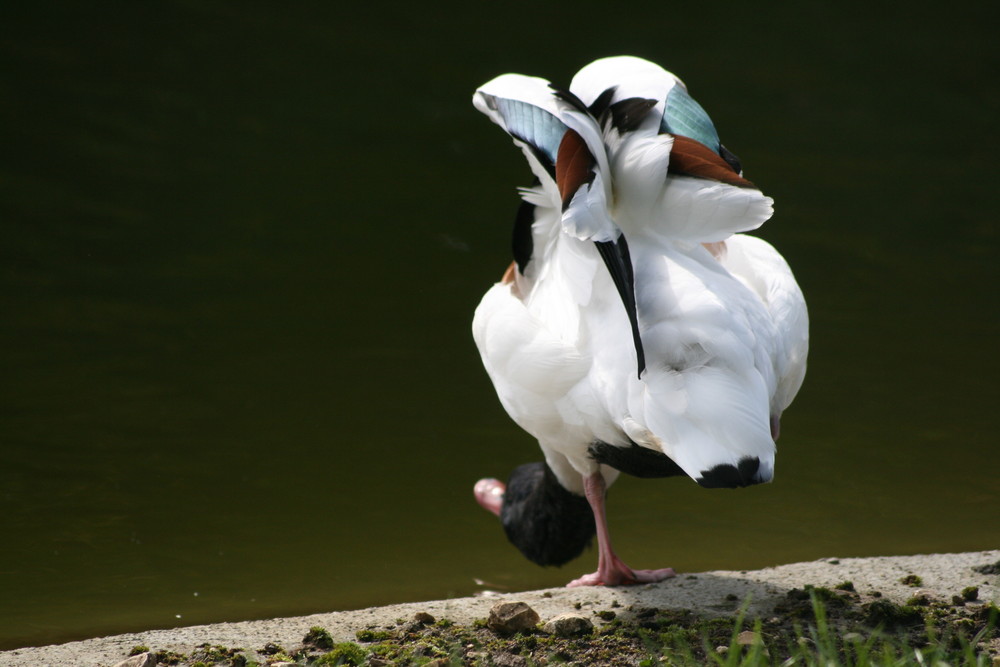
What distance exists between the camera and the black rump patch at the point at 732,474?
2.61 metres

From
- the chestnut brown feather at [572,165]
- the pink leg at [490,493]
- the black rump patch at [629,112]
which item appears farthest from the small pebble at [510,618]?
the pink leg at [490,493]

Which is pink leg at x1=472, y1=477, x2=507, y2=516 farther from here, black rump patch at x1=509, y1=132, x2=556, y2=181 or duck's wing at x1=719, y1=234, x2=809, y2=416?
black rump patch at x1=509, y1=132, x2=556, y2=181

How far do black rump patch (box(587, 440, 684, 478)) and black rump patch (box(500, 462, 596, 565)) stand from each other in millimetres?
1124

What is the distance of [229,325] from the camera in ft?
21.3

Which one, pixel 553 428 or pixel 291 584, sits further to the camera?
pixel 291 584

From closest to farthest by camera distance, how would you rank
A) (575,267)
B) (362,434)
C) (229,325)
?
1. (575,267)
2. (362,434)
3. (229,325)

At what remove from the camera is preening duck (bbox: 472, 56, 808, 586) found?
8.96 feet

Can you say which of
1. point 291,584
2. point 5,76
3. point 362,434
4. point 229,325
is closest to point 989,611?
point 291,584

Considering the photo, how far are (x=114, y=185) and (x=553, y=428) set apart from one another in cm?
472

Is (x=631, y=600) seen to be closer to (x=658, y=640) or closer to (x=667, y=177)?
(x=658, y=640)

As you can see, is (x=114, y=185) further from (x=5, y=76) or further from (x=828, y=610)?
(x=828, y=610)

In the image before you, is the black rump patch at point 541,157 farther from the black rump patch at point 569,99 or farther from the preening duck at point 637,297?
the black rump patch at point 569,99

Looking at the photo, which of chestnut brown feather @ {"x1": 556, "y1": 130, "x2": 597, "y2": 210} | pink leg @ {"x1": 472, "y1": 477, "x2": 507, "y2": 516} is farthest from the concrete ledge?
pink leg @ {"x1": 472, "y1": 477, "x2": 507, "y2": 516}

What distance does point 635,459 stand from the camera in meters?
3.32
